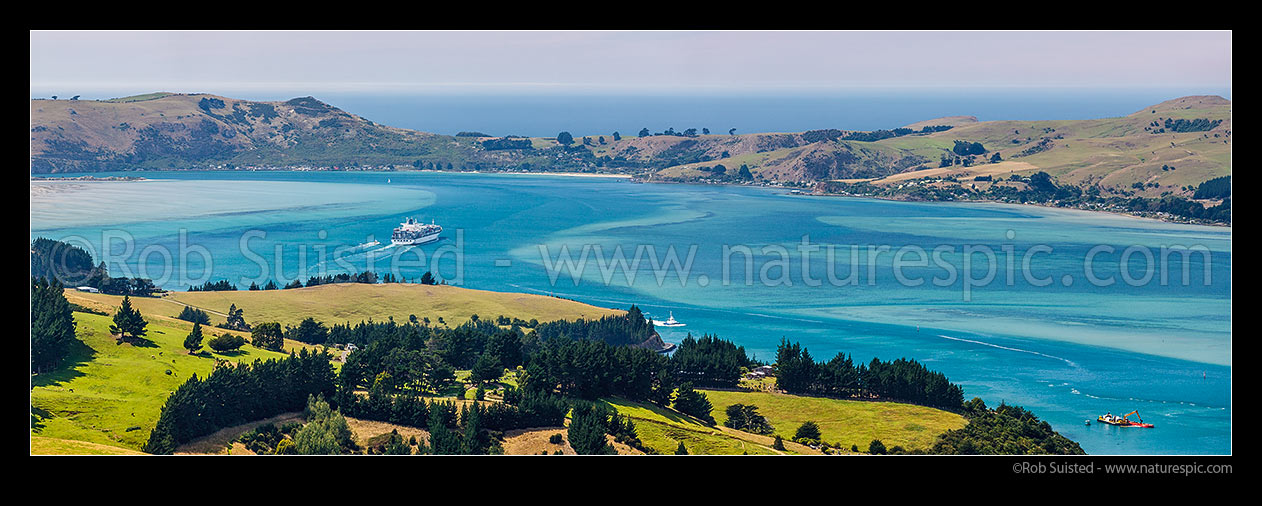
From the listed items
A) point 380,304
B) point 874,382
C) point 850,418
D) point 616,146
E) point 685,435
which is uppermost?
point 616,146

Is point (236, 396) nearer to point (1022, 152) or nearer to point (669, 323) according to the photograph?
point (669, 323)

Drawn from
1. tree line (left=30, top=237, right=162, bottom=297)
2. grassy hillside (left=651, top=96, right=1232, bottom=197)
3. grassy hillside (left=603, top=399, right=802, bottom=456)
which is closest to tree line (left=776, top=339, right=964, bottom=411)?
grassy hillside (left=603, top=399, right=802, bottom=456)

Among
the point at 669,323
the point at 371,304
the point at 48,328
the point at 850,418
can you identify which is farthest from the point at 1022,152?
the point at 48,328

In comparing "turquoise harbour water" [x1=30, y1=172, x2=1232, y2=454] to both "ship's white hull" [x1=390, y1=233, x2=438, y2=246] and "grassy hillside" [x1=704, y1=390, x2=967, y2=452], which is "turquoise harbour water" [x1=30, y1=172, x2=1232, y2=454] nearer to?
"ship's white hull" [x1=390, y1=233, x2=438, y2=246]

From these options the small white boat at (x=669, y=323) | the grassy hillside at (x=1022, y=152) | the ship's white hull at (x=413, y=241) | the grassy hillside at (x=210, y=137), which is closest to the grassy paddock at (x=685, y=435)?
the small white boat at (x=669, y=323)

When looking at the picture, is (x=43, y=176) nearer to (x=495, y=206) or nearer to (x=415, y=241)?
(x=495, y=206)
